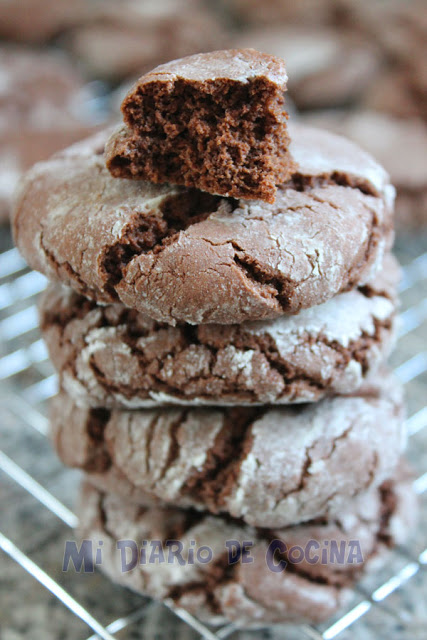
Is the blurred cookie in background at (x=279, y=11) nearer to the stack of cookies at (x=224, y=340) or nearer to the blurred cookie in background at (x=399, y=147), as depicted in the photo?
the blurred cookie in background at (x=399, y=147)

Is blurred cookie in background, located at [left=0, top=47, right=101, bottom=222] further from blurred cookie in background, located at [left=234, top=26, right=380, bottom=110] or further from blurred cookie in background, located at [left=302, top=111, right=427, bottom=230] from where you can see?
blurred cookie in background, located at [left=302, top=111, right=427, bottom=230]

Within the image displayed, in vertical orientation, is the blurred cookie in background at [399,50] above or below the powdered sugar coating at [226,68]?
below

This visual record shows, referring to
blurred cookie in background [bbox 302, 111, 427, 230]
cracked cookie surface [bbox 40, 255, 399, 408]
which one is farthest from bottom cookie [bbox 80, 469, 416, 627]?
blurred cookie in background [bbox 302, 111, 427, 230]

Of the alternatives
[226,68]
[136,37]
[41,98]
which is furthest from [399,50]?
[226,68]

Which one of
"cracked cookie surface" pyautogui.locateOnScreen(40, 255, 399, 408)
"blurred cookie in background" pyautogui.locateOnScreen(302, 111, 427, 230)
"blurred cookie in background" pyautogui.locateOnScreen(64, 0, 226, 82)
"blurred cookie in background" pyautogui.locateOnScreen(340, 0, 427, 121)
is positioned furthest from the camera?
"blurred cookie in background" pyautogui.locateOnScreen(64, 0, 226, 82)

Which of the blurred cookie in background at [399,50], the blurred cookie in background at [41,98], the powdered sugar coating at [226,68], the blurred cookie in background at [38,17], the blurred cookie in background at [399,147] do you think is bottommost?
the blurred cookie in background at [399,147]

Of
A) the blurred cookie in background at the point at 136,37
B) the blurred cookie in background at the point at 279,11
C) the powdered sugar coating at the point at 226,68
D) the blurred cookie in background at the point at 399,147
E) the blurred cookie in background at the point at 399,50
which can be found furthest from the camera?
the blurred cookie in background at the point at 279,11

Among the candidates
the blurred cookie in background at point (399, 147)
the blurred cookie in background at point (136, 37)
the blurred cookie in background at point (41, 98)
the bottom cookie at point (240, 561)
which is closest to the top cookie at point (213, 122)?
the bottom cookie at point (240, 561)

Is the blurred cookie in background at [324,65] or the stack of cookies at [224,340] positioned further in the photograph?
the blurred cookie in background at [324,65]
